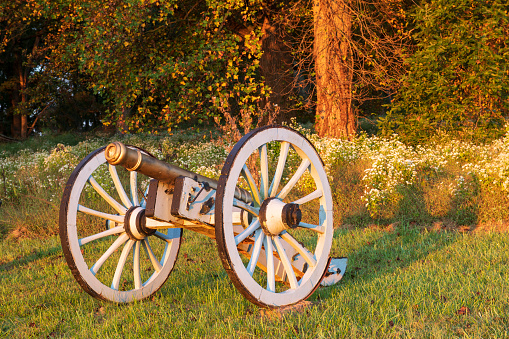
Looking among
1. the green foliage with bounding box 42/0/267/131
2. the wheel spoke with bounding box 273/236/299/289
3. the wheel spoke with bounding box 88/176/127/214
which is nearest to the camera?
the wheel spoke with bounding box 273/236/299/289

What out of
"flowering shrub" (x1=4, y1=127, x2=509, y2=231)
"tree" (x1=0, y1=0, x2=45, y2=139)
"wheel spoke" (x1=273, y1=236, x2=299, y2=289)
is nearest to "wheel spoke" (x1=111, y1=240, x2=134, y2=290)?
"wheel spoke" (x1=273, y1=236, x2=299, y2=289)

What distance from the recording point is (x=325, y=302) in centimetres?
350

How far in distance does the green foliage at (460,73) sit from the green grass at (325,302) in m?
3.70

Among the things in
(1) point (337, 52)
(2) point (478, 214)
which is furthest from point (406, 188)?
(1) point (337, 52)

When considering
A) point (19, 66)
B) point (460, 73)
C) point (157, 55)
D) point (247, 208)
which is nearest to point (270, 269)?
point (247, 208)

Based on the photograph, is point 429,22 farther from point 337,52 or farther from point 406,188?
point 406,188

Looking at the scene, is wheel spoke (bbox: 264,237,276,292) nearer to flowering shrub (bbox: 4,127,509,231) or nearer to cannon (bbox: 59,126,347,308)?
cannon (bbox: 59,126,347,308)

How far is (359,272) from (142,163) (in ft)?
7.92

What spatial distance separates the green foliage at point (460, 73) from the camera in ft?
26.6

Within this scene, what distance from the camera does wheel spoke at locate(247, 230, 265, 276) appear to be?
2.95 m

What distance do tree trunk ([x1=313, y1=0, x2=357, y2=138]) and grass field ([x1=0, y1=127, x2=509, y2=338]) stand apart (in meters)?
0.89

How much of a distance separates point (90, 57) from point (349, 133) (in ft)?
17.9

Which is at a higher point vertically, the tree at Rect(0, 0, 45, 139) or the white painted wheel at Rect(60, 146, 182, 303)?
the tree at Rect(0, 0, 45, 139)

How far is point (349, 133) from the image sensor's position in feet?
29.9
